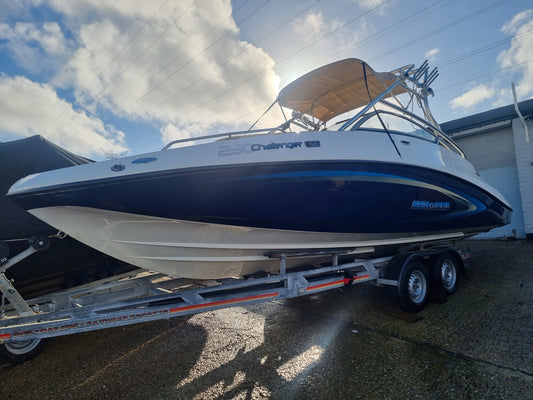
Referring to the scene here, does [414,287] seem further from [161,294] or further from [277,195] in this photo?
[161,294]

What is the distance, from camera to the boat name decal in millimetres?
2354

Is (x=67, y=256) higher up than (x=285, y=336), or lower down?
higher up

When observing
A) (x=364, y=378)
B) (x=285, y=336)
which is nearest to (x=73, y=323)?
(x=285, y=336)

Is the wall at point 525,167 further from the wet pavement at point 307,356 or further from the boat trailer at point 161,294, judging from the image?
the boat trailer at point 161,294

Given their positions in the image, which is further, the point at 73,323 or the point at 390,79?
the point at 390,79

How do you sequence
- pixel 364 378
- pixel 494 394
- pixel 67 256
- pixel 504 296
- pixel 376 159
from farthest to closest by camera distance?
pixel 504 296, pixel 67 256, pixel 376 159, pixel 364 378, pixel 494 394

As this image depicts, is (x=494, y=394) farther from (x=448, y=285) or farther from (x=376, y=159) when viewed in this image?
(x=448, y=285)

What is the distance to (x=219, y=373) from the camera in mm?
2205

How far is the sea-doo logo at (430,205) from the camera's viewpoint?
310 cm

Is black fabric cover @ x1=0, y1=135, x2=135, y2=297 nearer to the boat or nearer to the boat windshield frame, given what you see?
the boat

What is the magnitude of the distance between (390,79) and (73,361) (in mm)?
4875

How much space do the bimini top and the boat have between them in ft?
0.41

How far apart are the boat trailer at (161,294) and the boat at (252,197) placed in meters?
0.22

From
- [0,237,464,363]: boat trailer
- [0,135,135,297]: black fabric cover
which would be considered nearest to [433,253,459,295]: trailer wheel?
[0,237,464,363]: boat trailer
